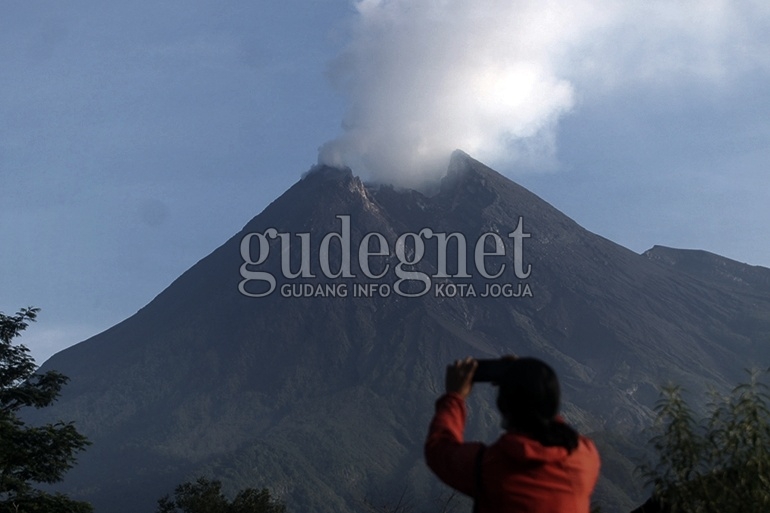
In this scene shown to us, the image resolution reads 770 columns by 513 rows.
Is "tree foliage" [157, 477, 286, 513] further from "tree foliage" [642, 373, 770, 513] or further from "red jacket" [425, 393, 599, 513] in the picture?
"red jacket" [425, 393, 599, 513]

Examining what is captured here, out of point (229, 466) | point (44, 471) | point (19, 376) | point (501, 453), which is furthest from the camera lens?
point (229, 466)

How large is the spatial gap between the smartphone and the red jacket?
0.80ft

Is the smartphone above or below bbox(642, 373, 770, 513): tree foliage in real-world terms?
above

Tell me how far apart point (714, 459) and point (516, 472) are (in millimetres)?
4426

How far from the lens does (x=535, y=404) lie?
402 centimetres

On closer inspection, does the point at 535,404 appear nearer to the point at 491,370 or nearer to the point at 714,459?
the point at 491,370

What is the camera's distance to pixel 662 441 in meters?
8.04

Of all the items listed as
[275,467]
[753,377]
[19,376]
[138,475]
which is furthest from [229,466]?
[753,377]

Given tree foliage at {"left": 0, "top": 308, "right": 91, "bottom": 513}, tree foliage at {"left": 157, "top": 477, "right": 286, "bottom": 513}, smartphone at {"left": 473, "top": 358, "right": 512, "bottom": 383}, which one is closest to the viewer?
smartphone at {"left": 473, "top": 358, "right": 512, "bottom": 383}

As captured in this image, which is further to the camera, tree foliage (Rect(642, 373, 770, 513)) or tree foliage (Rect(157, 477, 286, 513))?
tree foliage (Rect(157, 477, 286, 513))

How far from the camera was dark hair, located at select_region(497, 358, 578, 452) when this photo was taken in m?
4.01

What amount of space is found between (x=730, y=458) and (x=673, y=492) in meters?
0.54

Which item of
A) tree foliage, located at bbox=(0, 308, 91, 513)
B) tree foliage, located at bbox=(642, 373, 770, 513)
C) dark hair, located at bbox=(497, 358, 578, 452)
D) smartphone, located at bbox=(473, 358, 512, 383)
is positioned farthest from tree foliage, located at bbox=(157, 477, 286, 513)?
dark hair, located at bbox=(497, 358, 578, 452)

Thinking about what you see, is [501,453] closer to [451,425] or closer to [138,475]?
[451,425]
